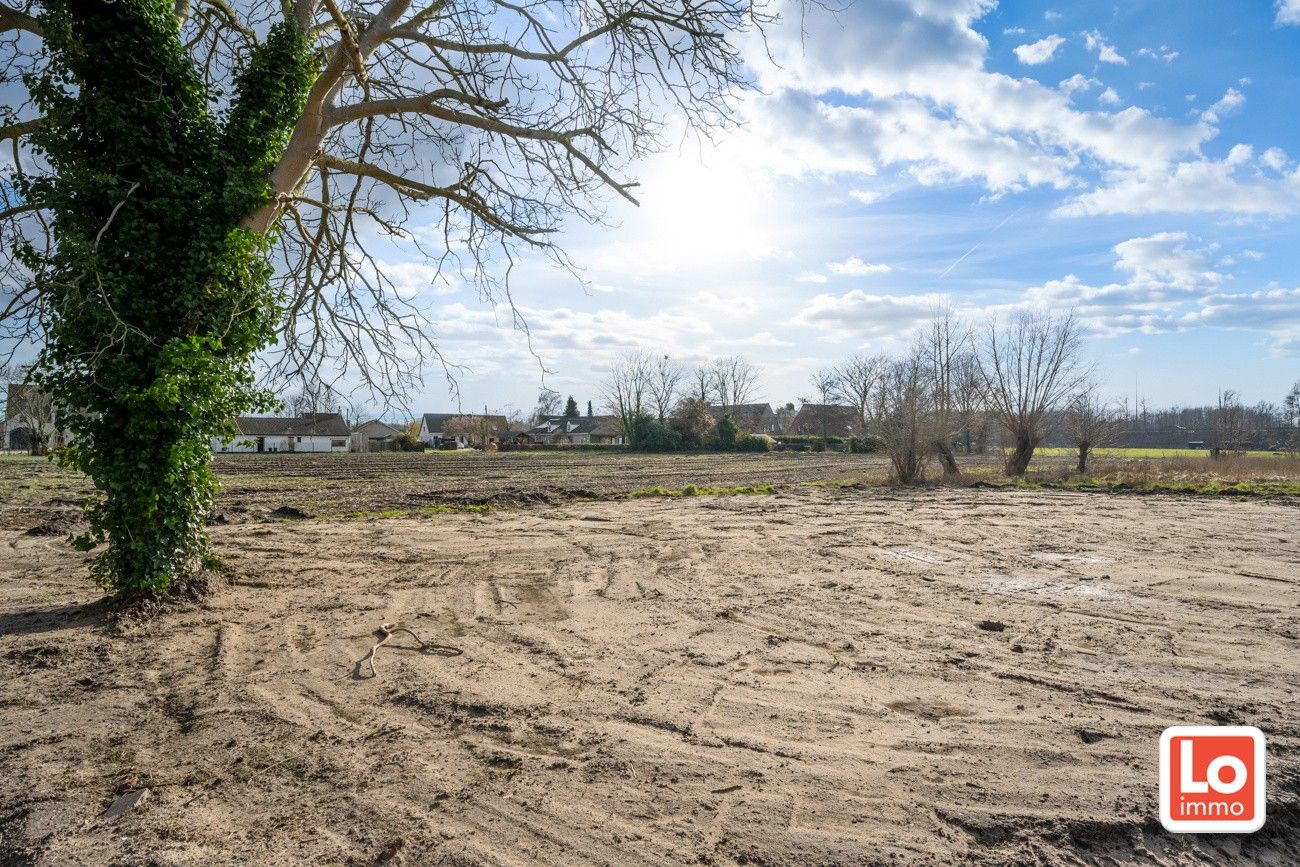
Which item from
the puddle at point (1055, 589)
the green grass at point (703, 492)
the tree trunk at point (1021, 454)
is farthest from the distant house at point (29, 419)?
the tree trunk at point (1021, 454)

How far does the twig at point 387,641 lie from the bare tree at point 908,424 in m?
17.8

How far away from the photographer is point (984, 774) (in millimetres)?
3436

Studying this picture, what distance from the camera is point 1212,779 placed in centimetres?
335

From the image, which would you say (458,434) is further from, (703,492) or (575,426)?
(703,492)

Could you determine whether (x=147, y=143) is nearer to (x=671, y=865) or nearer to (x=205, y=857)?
(x=205, y=857)

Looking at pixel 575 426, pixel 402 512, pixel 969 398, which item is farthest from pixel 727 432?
pixel 575 426

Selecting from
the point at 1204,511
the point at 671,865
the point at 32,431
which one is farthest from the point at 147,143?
the point at 32,431

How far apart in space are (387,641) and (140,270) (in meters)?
3.87

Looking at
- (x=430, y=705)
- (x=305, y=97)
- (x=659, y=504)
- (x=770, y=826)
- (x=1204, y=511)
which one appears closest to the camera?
(x=770, y=826)

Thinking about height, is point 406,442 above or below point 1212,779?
above

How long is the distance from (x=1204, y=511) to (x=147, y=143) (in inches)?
696

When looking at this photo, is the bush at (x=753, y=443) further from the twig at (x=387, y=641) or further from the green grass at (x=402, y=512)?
the twig at (x=387, y=641)

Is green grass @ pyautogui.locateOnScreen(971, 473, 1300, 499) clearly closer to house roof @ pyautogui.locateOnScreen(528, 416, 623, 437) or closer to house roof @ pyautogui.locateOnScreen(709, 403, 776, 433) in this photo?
house roof @ pyautogui.locateOnScreen(709, 403, 776, 433)

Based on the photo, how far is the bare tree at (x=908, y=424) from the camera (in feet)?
68.4
